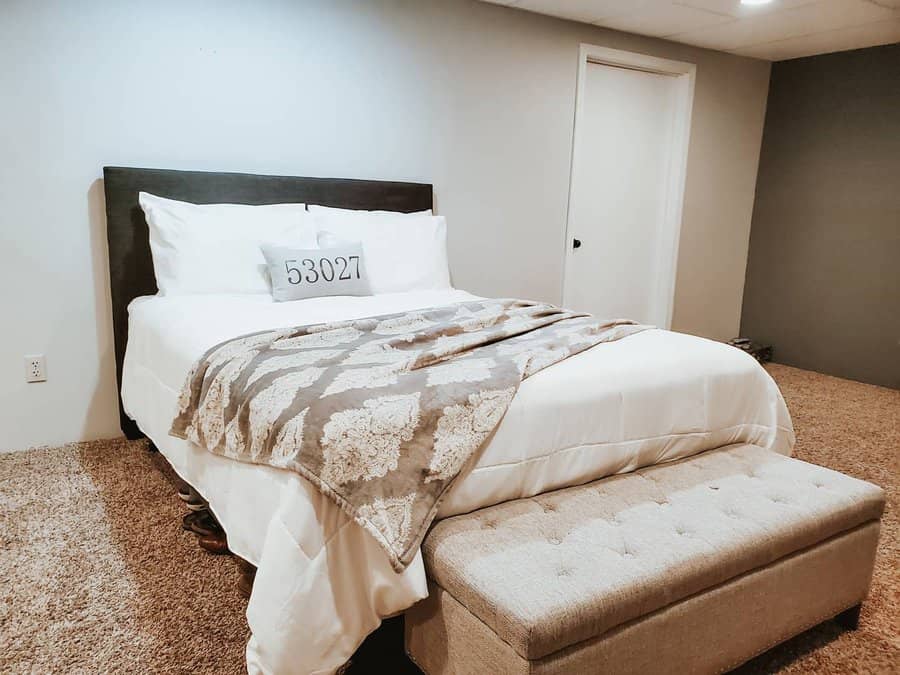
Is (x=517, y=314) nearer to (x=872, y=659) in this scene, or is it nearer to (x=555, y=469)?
(x=555, y=469)

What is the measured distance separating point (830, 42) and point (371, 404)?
13.4ft

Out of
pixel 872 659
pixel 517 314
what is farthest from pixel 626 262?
pixel 872 659

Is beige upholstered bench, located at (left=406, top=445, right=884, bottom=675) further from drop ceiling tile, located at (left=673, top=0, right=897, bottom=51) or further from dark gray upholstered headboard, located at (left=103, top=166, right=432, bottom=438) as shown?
drop ceiling tile, located at (left=673, top=0, right=897, bottom=51)

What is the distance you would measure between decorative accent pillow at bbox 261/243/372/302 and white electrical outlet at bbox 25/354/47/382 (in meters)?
0.98

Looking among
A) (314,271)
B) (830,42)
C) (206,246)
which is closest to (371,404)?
(314,271)

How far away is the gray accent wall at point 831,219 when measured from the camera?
4.19 meters

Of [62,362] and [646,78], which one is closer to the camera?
[62,362]

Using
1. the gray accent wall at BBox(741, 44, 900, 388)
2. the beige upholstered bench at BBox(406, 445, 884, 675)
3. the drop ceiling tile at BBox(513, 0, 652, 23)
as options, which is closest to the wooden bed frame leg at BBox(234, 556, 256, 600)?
the beige upholstered bench at BBox(406, 445, 884, 675)

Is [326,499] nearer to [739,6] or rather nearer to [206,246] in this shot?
[206,246]

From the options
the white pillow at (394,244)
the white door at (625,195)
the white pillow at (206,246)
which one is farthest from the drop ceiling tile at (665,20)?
the white pillow at (206,246)

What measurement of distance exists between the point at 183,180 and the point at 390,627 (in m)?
2.00

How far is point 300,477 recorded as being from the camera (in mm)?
1288

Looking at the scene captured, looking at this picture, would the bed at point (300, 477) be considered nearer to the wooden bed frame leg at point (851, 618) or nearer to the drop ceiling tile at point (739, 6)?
the wooden bed frame leg at point (851, 618)

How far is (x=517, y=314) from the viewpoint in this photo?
7.64ft
